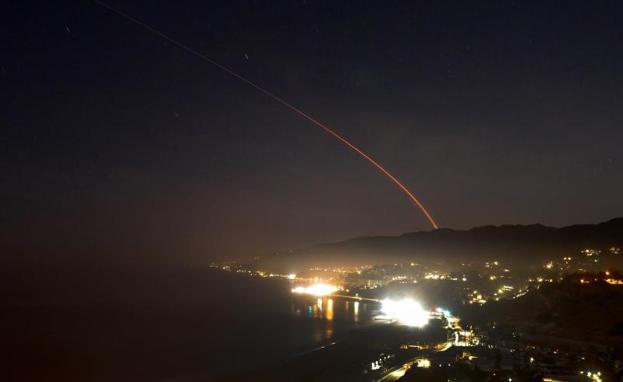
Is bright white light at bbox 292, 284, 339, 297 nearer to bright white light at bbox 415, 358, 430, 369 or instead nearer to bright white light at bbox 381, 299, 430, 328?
bright white light at bbox 381, 299, 430, 328

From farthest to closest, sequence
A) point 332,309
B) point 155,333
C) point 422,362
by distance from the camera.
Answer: point 332,309
point 155,333
point 422,362

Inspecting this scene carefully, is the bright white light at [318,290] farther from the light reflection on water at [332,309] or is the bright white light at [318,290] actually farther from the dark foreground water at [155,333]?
the dark foreground water at [155,333]

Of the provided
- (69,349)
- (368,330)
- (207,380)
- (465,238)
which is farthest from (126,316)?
(465,238)

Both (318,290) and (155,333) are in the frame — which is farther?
(318,290)

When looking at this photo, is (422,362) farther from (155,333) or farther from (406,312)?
(406,312)

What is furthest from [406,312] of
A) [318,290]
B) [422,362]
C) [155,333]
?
[318,290]

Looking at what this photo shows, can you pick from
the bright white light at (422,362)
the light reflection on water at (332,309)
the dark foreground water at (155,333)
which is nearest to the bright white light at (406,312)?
the light reflection on water at (332,309)

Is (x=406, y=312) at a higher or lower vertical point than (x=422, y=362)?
higher
